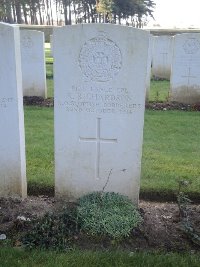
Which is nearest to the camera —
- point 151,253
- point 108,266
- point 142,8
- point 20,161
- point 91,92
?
point 108,266

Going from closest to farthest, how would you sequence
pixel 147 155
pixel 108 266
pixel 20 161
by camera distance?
pixel 108 266, pixel 20 161, pixel 147 155

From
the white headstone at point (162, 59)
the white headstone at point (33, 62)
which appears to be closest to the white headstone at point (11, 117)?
the white headstone at point (33, 62)

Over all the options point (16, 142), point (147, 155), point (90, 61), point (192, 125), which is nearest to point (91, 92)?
point (90, 61)

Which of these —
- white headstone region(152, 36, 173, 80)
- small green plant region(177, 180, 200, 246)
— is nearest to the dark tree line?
white headstone region(152, 36, 173, 80)

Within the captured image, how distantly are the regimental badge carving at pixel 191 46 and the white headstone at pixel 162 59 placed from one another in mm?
5524

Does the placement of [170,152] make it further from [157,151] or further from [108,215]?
[108,215]

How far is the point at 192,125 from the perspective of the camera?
25.9 feet

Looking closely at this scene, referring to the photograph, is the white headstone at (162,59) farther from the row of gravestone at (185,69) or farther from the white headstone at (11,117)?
the white headstone at (11,117)

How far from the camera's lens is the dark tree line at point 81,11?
139ft

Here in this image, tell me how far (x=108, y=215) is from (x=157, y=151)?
265 centimetres

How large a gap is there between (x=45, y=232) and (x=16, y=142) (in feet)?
3.72

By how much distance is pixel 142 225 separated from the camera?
3908 millimetres

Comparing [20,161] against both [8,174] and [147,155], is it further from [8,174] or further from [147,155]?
[147,155]

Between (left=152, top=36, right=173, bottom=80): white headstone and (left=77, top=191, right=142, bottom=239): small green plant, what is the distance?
11.7m
